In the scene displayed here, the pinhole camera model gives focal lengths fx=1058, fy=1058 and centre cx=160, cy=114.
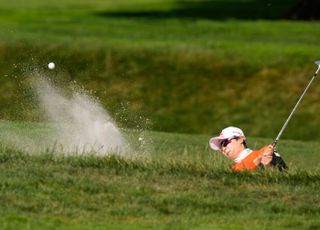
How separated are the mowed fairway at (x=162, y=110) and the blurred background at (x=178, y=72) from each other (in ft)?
0.13

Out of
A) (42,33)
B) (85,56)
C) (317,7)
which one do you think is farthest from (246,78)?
(317,7)

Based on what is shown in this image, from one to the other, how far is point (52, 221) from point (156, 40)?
19571 mm

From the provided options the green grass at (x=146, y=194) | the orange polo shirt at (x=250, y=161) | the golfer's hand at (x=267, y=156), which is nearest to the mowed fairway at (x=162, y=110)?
the green grass at (x=146, y=194)

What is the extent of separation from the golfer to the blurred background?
5770 mm

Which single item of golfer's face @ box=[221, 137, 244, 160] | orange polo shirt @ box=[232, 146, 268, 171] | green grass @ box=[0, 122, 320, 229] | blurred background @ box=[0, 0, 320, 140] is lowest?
green grass @ box=[0, 122, 320, 229]

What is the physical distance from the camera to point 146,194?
8.11m

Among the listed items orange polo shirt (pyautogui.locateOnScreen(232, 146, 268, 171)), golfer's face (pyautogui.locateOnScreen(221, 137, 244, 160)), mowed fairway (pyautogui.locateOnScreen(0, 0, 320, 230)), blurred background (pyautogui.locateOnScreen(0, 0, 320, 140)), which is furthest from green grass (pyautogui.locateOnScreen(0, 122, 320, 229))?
blurred background (pyautogui.locateOnScreen(0, 0, 320, 140))

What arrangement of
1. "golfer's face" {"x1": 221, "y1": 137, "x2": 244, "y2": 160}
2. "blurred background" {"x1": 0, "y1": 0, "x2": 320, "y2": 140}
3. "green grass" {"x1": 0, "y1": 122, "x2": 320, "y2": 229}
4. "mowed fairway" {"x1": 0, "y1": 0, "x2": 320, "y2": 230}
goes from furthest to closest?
1. "blurred background" {"x1": 0, "y1": 0, "x2": 320, "y2": 140}
2. "golfer's face" {"x1": 221, "y1": 137, "x2": 244, "y2": 160}
3. "mowed fairway" {"x1": 0, "y1": 0, "x2": 320, "y2": 230}
4. "green grass" {"x1": 0, "y1": 122, "x2": 320, "y2": 229}

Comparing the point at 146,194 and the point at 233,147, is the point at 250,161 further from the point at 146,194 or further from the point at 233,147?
the point at 146,194

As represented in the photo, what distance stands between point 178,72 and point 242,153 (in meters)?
13.2

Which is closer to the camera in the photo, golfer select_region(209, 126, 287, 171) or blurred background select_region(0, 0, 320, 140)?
golfer select_region(209, 126, 287, 171)

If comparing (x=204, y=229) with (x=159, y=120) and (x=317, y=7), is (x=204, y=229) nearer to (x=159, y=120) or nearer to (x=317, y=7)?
(x=159, y=120)

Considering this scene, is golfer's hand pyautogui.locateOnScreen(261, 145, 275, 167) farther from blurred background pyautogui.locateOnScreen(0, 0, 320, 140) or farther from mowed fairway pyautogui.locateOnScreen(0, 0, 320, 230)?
blurred background pyautogui.locateOnScreen(0, 0, 320, 140)

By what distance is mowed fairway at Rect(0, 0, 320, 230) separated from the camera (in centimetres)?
787
